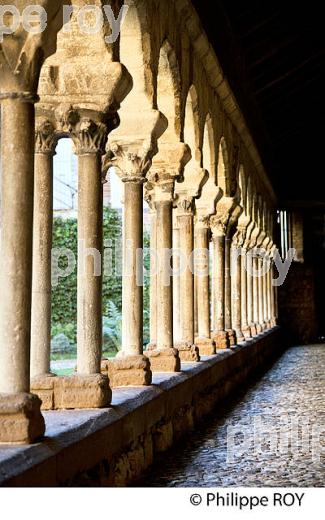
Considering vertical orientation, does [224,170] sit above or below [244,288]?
above

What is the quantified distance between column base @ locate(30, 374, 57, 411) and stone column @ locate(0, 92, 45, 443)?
0.92m

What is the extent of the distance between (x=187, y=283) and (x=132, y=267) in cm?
265

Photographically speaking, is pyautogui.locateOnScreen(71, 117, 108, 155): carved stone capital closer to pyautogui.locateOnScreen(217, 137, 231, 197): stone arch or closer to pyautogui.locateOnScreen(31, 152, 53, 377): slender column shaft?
pyautogui.locateOnScreen(31, 152, 53, 377): slender column shaft

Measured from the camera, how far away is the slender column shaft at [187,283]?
8703mm

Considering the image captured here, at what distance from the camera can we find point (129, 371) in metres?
5.82

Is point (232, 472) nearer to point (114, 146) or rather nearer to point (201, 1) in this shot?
point (114, 146)

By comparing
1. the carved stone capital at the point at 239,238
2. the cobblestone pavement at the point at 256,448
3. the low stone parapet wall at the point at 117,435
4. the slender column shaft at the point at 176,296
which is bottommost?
the cobblestone pavement at the point at 256,448

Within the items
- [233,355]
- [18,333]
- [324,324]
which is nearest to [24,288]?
[18,333]

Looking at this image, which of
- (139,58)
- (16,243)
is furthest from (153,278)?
(16,243)

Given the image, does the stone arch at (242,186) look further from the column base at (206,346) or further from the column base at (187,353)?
the column base at (187,353)

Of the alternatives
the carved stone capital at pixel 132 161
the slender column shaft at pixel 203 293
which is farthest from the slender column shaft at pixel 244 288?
the carved stone capital at pixel 132 161

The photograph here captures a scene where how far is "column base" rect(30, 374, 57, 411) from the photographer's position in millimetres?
4638

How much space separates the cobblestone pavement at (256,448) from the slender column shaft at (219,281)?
1.67 meters

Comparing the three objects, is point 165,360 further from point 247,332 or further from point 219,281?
point 247,332
